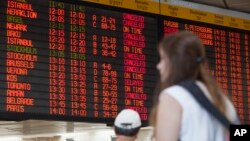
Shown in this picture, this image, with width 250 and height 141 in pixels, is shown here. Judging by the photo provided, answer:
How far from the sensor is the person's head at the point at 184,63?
151cm

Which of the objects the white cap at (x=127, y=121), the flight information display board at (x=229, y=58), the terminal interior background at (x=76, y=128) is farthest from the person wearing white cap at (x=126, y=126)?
the terminal interior background at (x=76, y=128)

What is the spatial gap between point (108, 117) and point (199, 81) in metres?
3.39

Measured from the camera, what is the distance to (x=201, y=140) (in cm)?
147

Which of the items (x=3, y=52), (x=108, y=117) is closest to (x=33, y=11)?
(x=3, y=52)

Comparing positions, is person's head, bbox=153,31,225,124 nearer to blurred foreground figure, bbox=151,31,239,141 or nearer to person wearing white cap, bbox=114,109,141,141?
blurred foreground figure, bbox=151,31,239,141

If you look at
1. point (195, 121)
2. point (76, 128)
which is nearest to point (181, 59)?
point (195, 121)

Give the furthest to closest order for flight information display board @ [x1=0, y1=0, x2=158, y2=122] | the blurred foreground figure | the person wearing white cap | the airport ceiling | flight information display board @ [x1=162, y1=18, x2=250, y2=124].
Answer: the airport ceiling < flight information display board @ [x1=162, y1=18, x2=250, y2=124] < flight information display board @ [x1=0, y1=0, x2=158, y2=122] < the person wearing white cap < the blurred foreground figure

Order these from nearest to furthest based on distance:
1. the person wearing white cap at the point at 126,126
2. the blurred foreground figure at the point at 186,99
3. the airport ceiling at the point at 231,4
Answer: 1. the blurred foreground figure at the point at 186,99
2. the person wearing white cap at the point at 126,126
3. the airport ceiling at the point at 231,4

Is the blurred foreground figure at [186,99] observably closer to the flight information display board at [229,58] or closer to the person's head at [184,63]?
the person's head at [184,63]

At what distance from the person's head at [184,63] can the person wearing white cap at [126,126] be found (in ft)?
1.55

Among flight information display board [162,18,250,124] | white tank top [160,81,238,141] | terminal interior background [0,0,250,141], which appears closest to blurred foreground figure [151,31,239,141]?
white tank top [160,81,238,141]

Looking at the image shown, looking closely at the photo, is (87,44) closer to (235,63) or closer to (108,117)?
(108,117)

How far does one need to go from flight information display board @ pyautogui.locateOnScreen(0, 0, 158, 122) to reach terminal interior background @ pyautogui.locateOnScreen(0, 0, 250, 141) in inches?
30.4

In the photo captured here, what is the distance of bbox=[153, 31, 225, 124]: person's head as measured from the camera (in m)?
1.51
